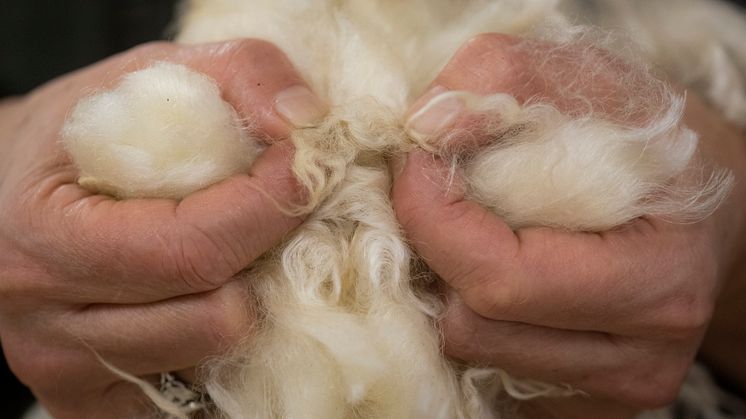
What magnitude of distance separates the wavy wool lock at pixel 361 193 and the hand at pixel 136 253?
2 cm

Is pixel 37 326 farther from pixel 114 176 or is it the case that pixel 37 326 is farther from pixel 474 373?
pixel 474 373

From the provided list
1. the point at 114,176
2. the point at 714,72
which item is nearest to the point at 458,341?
the point at 114,176

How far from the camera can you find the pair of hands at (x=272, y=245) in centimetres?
52

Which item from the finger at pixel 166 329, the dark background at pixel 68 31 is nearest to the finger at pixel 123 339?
the finger at pixel 166 329

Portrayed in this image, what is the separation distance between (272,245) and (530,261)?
0.61 ft

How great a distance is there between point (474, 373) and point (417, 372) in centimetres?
7

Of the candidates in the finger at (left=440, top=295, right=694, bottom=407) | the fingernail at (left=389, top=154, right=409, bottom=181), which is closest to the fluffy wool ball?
the fingernail at (left=389, top=154, right=409, bottom=181)

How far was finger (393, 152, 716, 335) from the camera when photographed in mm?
516

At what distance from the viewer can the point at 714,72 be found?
30.8 inches

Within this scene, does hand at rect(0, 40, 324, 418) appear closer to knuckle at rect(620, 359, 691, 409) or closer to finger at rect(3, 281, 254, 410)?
finger at rect(3, 281, 254, 410)

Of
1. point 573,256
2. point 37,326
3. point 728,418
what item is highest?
point 573,256

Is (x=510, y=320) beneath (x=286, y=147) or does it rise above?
beneath

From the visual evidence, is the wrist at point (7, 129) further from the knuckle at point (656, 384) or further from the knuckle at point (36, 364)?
the knuckle at point (656, 384)

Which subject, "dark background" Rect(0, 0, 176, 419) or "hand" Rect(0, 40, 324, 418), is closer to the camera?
"hand" Rect(0, 40, 324, 418)
